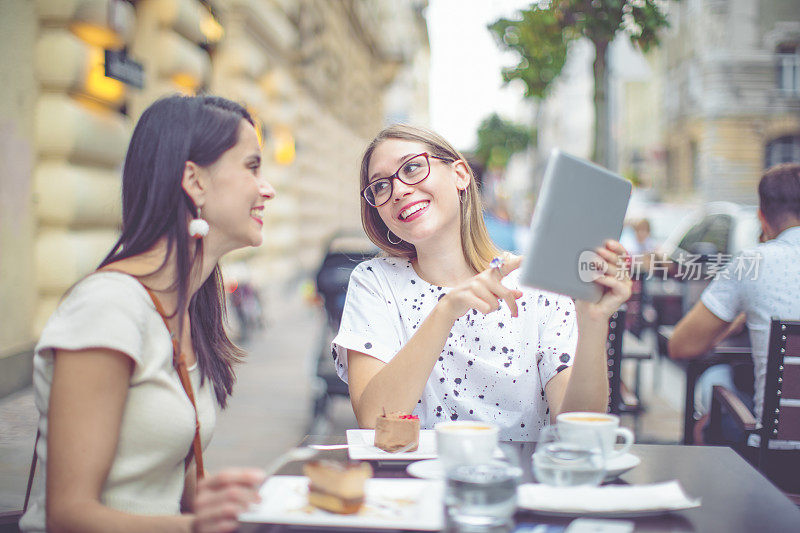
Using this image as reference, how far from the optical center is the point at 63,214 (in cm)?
555

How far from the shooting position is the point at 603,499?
4.44 feet

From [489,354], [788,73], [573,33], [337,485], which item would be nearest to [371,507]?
[337,485]

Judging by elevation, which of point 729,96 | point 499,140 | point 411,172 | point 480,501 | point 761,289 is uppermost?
point 499,140

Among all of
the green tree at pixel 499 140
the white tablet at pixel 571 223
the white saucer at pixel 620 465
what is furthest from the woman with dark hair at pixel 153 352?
the green tree at pixel 499 140

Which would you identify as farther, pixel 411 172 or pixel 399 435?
pixel 411 172

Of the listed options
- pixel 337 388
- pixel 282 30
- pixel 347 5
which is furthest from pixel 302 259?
pixel 337 388

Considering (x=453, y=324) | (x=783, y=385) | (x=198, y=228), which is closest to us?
(x=198, y=228)

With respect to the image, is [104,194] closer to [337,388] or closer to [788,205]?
[337,388]

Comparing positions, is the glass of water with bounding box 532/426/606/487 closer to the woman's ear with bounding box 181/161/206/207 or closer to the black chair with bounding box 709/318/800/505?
the woman's ear with bounding box 181/161/206/207

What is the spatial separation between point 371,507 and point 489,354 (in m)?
0.99

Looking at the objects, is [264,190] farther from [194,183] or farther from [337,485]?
[337,485]

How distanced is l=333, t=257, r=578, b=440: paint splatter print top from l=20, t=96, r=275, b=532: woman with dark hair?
50 cm

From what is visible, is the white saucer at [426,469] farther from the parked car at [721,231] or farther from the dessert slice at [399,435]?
the parked car at [721,231]

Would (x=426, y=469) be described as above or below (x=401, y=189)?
below
